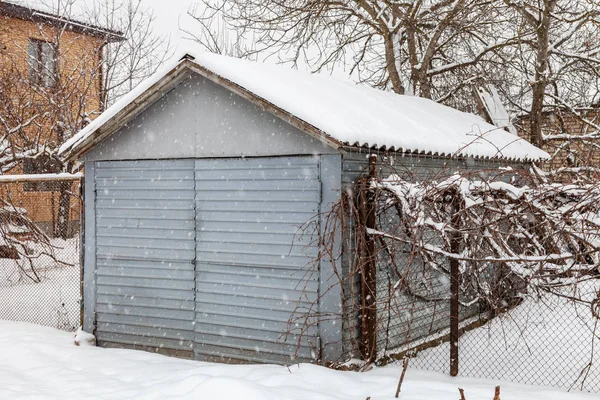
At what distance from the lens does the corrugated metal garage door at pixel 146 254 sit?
746 cm

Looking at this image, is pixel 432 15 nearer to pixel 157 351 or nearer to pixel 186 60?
pixel 186 60

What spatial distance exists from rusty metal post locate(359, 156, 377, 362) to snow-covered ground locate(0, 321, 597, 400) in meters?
0.31

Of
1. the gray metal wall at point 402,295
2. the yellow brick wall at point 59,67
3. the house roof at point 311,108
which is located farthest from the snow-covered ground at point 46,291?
the yellow brick wall at point 59,67

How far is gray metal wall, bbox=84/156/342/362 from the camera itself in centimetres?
652

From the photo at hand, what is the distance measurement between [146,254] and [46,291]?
13.4 ft

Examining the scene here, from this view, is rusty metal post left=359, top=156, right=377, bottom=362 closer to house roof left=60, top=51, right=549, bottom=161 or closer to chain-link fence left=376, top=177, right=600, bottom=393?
chain-link fence left=376, top=177, right=600, bottom=393

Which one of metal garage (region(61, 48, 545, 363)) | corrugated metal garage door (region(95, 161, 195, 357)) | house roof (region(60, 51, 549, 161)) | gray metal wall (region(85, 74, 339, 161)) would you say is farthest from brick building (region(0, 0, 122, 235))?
house roof (region(60, 51, 549, 161))

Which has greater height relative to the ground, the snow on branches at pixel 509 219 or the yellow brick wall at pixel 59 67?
the yellow brick wall at pixel 59 67

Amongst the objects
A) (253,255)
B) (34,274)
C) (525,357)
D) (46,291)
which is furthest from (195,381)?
(34,274)

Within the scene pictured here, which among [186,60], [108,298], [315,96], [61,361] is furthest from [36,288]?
[315,96]

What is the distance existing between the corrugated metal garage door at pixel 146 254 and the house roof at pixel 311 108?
2.52 feet

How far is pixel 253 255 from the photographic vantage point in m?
6.91

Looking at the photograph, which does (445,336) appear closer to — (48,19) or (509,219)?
(509,219)

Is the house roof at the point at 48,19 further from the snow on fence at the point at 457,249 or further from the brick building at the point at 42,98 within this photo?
the snow on fence at the point at 457,249
